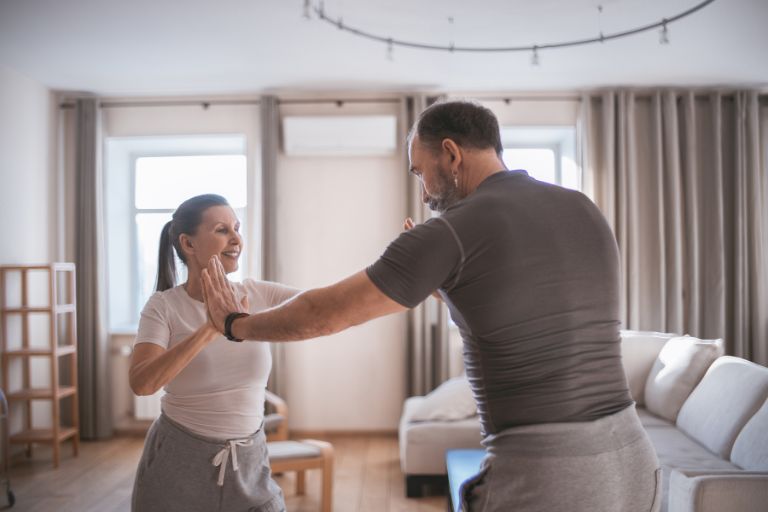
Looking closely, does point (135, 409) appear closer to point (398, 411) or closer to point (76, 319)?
point (76, 319)

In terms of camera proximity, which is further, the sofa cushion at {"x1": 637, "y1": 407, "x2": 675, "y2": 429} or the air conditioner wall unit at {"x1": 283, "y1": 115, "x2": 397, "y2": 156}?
the air conditioner wall unit at {"x1": 283, "y1": 115, "x2": 397, "y2": 156}

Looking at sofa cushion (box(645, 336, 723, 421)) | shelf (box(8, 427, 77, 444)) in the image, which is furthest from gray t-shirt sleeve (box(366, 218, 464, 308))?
shelf (box(8, 427, 77, 444))

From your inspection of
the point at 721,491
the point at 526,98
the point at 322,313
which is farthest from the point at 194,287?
the point at 526,98

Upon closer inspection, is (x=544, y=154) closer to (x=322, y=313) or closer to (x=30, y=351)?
(x=30, y=351)

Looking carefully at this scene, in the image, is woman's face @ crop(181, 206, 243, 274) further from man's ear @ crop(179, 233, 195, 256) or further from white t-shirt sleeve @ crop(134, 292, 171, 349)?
white t-shirt sleeve @ crop(134, 292, 171, 349)

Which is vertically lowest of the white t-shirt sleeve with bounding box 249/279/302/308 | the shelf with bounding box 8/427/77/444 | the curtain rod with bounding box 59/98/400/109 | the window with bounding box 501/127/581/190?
the shelf with bounding box 8/427/77/444

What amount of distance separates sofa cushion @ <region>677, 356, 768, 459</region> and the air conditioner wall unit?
280 centimetres

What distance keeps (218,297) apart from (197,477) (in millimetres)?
440

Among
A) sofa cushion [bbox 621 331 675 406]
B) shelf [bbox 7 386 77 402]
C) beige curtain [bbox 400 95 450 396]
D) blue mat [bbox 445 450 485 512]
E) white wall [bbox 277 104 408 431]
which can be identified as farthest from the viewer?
white wall [bbox 277 104 408 431]

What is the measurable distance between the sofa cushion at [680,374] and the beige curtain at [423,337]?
5.43 feet

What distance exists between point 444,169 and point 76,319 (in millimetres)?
4568

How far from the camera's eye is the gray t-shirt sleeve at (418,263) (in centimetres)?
103

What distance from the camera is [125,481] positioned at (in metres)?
3.97

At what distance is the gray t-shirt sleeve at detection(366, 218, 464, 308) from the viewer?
1029mm
